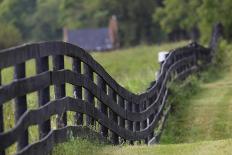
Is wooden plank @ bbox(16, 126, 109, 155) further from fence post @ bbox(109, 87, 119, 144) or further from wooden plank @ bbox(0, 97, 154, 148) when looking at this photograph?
fence post @ bbox(109, 87, 119, 144)

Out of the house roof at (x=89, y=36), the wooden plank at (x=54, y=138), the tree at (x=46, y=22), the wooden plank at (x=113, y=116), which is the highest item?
the tree at (x=46, y=22)

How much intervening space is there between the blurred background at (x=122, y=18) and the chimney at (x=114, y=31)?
65cm

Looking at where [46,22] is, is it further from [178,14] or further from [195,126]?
[195,126]

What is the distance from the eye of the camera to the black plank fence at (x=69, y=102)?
7.04 m

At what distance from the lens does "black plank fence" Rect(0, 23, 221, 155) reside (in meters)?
7.04

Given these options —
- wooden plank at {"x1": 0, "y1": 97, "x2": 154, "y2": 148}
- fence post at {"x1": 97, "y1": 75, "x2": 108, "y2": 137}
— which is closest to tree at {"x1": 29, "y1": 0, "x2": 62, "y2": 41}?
wooden plank at {"x1": 0, "y1": 97, "x2": 154, "y2": 148}

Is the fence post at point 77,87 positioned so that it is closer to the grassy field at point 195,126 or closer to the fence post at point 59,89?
the grassy field at point 195,126

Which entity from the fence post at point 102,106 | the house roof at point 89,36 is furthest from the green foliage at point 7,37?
the fence post at point 102,106

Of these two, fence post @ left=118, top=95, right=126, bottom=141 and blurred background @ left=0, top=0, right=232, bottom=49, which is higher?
blurred background @ left=0, top=0, right=232, bottom=49

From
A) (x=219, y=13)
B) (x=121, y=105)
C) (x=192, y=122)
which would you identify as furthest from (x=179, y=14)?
(x=121, y=105)

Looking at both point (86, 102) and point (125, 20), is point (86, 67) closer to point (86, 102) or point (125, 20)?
point (86, 102)

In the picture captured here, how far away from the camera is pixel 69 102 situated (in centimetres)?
866

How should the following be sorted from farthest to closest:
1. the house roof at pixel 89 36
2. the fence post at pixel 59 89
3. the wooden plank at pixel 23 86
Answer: the house roof at pixel 89 36 < the fence post at pixel 59 89 < the wooden plank at pixel 23 86

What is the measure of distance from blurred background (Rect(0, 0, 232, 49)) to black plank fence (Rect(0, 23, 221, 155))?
26.1 meters
